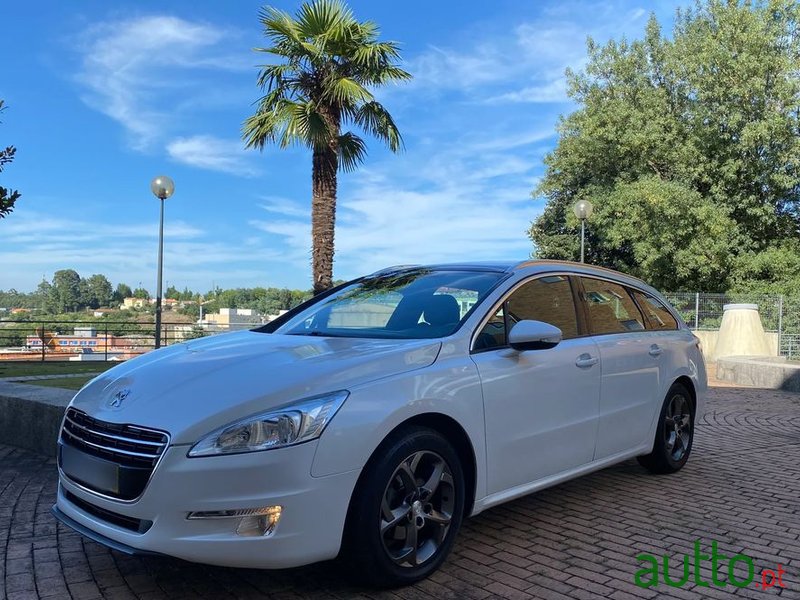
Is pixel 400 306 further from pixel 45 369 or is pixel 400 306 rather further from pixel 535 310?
pixel 45 369

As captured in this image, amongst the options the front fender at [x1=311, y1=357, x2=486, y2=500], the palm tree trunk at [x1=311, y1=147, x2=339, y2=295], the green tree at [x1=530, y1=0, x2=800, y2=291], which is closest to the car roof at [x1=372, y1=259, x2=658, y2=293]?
the front fender at [x1=311, y1=357, x2=486, y2=500]

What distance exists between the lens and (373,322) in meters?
4.09

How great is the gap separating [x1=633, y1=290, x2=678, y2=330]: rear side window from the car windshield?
178 cm

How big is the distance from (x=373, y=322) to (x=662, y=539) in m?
2.17

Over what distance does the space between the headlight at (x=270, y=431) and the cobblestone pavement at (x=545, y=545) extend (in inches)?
28.7

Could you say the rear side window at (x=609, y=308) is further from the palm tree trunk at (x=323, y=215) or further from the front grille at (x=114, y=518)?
the palm tree trunk at (x=323, y=215)

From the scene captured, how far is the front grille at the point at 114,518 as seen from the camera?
2771 millimetres

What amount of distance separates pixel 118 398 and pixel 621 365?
3.23 metres

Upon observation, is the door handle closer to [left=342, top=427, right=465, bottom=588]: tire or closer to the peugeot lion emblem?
[left=342, top=427, right=465, bottom=588]: tire

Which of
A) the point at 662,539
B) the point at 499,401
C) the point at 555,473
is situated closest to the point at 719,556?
the point at 662,539

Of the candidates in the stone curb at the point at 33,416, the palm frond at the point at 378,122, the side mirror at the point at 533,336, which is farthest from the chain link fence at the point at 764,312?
the stone curb at the point at 33,416

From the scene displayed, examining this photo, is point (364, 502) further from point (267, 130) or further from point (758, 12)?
point (758, 12)

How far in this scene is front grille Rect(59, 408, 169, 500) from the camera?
2771 millimetres

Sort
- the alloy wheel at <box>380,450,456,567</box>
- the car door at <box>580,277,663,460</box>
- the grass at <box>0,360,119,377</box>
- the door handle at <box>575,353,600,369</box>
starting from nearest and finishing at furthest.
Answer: the alloy wheel at <box>380,450,456,567</box> < the door handle at <box>575,353,600,369</box> < the car door at <box>580,277,663,460</box> < the grass at <box>0,360,119,377</box>
